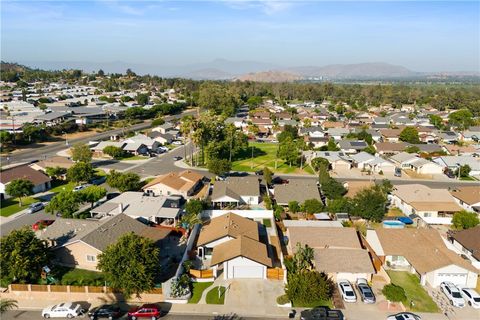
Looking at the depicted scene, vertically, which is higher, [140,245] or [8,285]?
[140,245]

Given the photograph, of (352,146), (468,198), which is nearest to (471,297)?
(468,198)

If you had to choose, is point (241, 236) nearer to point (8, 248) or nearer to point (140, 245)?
point (140, 245)

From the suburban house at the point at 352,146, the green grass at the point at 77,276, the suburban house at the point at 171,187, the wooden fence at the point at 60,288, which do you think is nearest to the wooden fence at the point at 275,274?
the wooden fence at the point at 60,288

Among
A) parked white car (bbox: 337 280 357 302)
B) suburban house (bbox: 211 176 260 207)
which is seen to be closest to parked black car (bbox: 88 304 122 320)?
parked white car (bbox: 337 280 357 302)

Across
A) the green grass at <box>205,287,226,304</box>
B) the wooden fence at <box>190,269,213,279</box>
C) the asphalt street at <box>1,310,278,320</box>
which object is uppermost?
the wooden fence at <box>190,269,213,279</box>

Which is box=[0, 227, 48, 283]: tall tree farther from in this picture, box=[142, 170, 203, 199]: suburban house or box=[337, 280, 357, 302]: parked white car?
box=[337, 280, 357, 302]: parked white car

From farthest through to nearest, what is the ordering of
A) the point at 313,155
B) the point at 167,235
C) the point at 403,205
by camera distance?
the point at 313,155, the point at 403,205, the point at 167,235

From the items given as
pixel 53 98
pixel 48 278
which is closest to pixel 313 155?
pixel 48 278

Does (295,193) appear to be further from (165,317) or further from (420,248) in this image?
(165,317)
